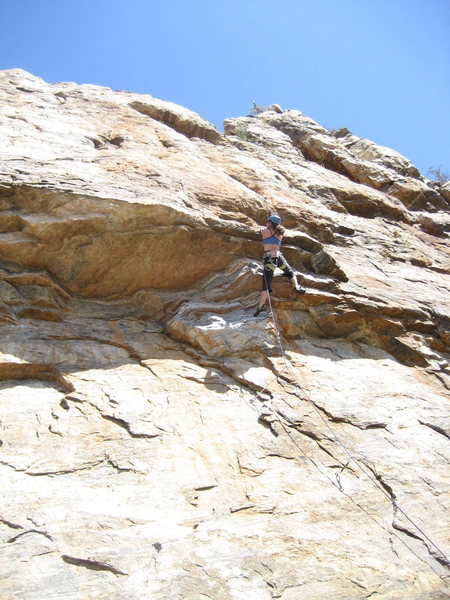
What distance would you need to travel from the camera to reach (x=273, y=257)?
9.55 m

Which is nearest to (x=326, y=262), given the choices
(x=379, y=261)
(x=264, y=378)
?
(x=379, y=261)

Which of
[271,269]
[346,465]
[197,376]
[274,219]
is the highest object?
[274,219]

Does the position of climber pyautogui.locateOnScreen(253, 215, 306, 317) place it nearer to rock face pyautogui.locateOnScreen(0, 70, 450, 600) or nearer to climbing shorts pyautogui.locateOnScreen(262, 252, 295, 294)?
climbing shorts pyautogui.locateOnScreen(262, 252, 295, 294)

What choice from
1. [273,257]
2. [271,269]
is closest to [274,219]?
[273,257]

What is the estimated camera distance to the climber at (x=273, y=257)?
30.9 feet

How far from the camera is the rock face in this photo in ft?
17.4

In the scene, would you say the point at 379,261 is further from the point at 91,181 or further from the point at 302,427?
the point at 91,181

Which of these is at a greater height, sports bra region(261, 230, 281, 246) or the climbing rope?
sports bra region(261, 230, 281, 246)

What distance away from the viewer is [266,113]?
20281mm

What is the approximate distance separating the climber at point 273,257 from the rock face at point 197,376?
454 millimetres

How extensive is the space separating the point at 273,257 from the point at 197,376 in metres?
2.96

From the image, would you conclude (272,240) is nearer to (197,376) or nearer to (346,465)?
(197,376)

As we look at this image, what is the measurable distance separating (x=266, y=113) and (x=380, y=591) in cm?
1859

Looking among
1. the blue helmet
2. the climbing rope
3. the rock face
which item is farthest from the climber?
the climbing rope
